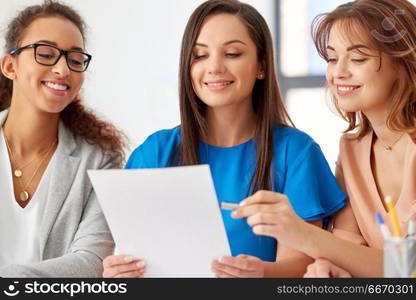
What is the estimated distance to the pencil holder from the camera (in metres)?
1.05

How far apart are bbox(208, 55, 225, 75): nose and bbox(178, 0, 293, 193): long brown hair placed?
0.22 feet

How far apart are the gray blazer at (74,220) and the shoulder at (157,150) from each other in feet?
0.53

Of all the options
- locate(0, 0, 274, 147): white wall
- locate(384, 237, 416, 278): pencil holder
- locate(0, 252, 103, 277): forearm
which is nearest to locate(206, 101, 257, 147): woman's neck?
locate(0, 252, 103, 277): forearm

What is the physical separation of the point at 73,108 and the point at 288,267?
0.94 m

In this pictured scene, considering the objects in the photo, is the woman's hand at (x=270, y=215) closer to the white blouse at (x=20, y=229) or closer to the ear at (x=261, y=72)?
the ear at (x=261, y=72)

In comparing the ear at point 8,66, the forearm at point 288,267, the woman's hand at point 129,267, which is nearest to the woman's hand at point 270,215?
the forearm at point 288,267

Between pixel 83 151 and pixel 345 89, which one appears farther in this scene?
pixel 83 151

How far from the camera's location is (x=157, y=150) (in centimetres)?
183

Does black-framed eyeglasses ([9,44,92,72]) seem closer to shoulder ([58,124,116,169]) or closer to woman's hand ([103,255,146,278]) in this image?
shoulder ([58,124,116,169])

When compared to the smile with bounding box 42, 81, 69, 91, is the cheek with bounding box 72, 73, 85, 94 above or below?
above

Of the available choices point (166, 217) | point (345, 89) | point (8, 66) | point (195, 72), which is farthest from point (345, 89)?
point (8, 66)

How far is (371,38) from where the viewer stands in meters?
1.59

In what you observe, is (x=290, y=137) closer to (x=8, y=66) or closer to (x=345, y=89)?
(x=345, y=89)

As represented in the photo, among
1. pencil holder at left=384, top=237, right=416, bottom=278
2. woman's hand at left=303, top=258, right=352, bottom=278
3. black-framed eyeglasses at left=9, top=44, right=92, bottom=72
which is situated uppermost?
black-framed eyeglasses at left=9, top=44, right=92, bottom=72
